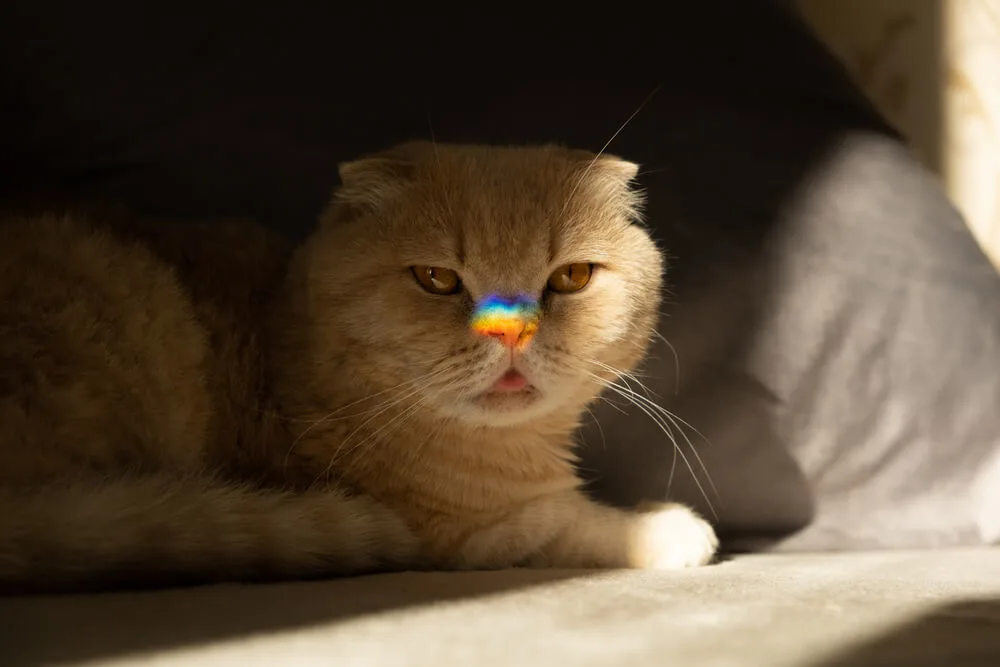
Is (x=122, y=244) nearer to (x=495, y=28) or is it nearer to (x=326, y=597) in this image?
(x=326, y=597)

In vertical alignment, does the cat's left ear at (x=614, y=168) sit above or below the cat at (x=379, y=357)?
above

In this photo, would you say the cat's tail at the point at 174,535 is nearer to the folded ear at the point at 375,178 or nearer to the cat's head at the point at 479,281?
the cat's head at the point at 479,281

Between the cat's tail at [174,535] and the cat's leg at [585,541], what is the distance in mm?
216

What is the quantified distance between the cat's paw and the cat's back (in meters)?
0.72

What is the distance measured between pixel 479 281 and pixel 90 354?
572 mm

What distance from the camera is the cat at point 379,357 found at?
1362 millimetres

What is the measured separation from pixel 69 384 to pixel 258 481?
361 mm

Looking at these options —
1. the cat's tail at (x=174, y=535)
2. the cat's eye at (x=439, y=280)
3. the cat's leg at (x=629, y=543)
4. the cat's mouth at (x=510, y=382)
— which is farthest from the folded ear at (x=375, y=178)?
the cat's leg at (x=629, y=543)

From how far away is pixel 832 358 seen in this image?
200cm

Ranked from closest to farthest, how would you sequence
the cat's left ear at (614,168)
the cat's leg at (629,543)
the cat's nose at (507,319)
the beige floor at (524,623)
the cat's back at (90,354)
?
1. the beige floor at (524,623)
2. the cat's back at (90,354)
3. the cat's nose at (507,319)
4. the cat's leg at (629,543)
5. the cat's left ear at (614,168)

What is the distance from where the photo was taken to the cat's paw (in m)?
1.56

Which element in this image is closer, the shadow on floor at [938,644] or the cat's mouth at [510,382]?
the shadow on floor at [938,644]

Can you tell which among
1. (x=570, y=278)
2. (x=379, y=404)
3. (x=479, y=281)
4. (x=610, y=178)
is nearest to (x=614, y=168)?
(x=610, y=178)

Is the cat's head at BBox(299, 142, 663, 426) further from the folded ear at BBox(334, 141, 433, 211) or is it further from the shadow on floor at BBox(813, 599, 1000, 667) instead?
the shadow on floor at BBox(813, 599, 1000, 667)
